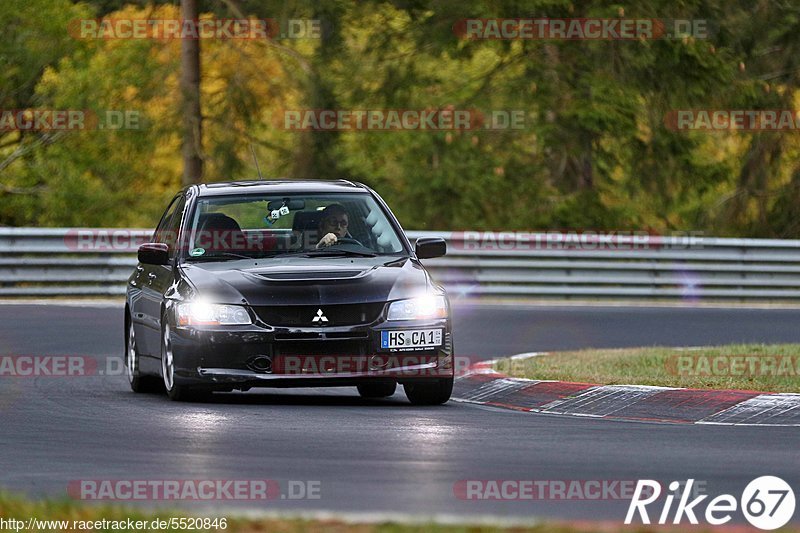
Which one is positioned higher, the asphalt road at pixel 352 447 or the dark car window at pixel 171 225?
the dark car window at pixel 171 225

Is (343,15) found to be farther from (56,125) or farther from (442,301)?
(442,301)

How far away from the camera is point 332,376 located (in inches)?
504

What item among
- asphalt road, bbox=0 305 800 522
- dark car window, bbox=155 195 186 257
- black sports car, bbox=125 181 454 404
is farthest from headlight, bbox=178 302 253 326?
dark car window, bbox=155 195 186 257

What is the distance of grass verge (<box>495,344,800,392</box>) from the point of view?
46.8 ft

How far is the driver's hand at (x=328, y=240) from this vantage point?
13.9 m

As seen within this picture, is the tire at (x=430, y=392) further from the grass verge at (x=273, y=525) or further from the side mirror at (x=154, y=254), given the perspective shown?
the grass verge at (x=273, y=525)

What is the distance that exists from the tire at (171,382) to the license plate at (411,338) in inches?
55.7

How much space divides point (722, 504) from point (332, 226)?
6.05 m

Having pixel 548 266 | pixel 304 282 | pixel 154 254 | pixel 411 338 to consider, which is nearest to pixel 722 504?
pixel 411 338

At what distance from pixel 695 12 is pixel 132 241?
52.2 feet

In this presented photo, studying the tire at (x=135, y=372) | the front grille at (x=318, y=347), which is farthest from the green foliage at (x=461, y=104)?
the front grille at (x=318, y=347)

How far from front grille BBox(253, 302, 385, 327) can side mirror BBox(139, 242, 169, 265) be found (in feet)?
4.97

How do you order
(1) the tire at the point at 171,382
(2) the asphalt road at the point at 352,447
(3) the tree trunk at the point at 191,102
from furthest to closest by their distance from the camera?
(3) the tree trunk at the point at 191,102 < (1) the tire at the point at 171,382 < (2) the asphalt road at the point at 352,447

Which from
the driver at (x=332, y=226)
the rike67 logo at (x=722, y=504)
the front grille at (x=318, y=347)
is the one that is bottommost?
the rike67 logo at (x=722, y=504)
